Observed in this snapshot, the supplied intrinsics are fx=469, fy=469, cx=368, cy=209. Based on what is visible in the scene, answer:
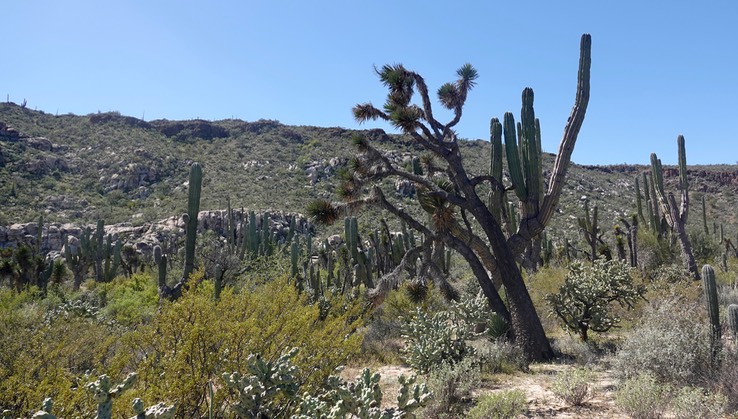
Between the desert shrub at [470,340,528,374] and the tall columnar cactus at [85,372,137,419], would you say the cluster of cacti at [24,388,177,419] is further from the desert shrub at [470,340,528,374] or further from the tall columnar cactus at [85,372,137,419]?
the desert shrub at [470,340,528,374]

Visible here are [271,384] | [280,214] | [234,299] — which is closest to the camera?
[271,384]

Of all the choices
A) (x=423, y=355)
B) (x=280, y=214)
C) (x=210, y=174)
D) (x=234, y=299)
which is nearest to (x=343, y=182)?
(x=423, y=355)

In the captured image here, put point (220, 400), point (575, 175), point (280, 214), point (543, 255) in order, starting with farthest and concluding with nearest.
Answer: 1. point (575, 175)
2. point (280, 214)
3. point (543, 255)
4. point (220, 400)

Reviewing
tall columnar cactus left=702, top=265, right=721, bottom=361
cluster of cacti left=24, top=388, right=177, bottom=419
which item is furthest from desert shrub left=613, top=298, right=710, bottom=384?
cluster of cacti left=24, top=388, right=177, bottom=419

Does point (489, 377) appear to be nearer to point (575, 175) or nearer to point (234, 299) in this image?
point (234, 299)

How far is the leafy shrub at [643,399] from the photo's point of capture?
4.96m

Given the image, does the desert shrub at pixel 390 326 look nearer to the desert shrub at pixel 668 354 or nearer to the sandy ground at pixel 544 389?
the sandy ground at pixel 544 389

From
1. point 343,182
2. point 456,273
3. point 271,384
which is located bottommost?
point 456,273

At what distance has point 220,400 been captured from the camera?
168 inches

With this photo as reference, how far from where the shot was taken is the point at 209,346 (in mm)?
4434

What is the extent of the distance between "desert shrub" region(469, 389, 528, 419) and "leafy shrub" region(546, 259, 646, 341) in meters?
4.94

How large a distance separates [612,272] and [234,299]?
8561mm

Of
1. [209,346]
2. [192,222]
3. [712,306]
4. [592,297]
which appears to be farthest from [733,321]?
[192,222]

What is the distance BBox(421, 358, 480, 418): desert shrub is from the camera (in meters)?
5.46
